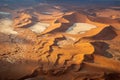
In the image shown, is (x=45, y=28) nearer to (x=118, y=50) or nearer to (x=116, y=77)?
(x=118, y=50)

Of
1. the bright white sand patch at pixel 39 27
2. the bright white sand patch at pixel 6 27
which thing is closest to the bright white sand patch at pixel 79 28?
the bright white sand patch at pixel 39 27

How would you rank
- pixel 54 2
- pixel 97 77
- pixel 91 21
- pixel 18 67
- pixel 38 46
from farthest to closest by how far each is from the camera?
pixel 54 2
pixel 91 21
pixel 38 46
pixel 18 67
pixel 97 77

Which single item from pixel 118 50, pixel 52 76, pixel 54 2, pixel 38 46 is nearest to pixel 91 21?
pixel 118 50

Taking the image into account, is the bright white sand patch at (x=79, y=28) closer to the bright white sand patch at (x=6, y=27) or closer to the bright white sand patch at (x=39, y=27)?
the bright white sand patch at (x=39, y=27)

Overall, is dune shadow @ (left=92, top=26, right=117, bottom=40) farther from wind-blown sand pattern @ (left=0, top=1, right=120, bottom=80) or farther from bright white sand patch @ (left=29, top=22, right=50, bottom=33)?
bright white sand patch @ (left=29, top=22, right=50, bottom=33)

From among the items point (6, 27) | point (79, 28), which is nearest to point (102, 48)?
point (79, 28)

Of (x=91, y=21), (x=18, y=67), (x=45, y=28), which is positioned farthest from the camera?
(x=91, y=21)

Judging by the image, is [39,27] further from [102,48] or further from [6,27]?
[102,48]

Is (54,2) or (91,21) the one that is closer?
(91,21)

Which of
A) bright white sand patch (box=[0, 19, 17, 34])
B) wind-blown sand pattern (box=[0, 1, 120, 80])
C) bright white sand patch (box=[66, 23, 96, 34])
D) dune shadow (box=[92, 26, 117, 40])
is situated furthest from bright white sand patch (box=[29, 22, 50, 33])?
dune shadow (box=[92, 26, 117, 40])
